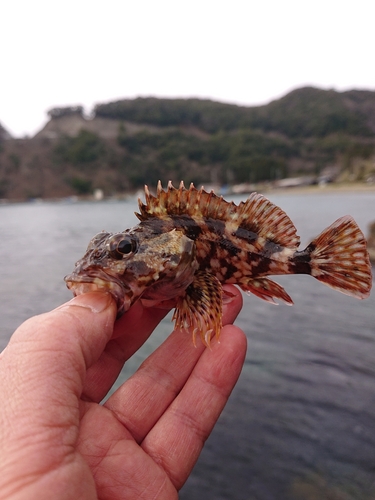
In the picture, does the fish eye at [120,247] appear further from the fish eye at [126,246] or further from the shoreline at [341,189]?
the shoreline at [341,189]

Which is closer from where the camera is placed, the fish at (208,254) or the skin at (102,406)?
the skin at (102,406)

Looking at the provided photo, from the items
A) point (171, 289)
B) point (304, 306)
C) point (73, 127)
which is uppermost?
point (73, 127)

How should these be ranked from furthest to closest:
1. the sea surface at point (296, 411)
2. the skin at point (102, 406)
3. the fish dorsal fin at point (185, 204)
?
1. the sea surface at point (296, 411)
2. the fish dorsal fin at point (185, 204)
3. the skin at point (102, 406)

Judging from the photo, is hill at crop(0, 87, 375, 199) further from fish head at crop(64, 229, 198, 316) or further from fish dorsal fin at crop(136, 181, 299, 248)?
fish head at crop(64, 229, 198, 316)

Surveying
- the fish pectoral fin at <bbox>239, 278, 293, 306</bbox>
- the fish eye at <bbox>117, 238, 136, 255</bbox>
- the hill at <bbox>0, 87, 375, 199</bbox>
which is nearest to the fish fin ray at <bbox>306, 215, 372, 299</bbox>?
the fish pectoral fin at <bbox>239, 278, 293, 306</bbox>

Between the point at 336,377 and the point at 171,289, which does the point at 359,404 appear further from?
the point at 171,289

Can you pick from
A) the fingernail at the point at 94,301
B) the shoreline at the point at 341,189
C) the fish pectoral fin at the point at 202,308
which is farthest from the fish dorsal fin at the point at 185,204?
the shoreline at the point at 341,189

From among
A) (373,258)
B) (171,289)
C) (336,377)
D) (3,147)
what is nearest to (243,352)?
(171,289)
